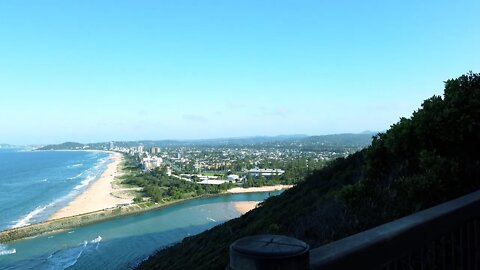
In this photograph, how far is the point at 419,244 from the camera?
1.74 meters

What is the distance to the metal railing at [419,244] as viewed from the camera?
1.31 meters

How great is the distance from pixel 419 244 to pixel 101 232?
40.7m

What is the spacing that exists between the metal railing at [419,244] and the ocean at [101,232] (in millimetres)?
27083

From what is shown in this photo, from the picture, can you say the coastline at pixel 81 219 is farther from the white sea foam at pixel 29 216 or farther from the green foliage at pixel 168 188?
the white sea foam at pixel 29 216

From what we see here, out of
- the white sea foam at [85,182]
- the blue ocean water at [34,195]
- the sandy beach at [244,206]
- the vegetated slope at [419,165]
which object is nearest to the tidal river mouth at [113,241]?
the sandy beach at [244,206]

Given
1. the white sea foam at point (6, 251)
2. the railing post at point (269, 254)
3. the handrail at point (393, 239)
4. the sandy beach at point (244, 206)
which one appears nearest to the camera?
the railing post at point (269, 254)

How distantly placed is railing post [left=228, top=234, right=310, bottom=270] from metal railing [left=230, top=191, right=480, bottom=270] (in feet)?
0.35

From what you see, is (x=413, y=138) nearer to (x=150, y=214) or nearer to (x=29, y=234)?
(x=29, y=234)

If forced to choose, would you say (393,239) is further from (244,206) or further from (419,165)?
A: (244,206)

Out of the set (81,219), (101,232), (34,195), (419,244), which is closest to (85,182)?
(34,195)

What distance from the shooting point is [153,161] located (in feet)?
355

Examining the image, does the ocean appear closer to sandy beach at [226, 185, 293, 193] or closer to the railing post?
sandy beach at [226, 185, 293, 193]

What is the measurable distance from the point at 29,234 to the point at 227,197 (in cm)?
2911

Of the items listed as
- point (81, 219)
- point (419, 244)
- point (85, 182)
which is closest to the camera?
point (419, 244)
